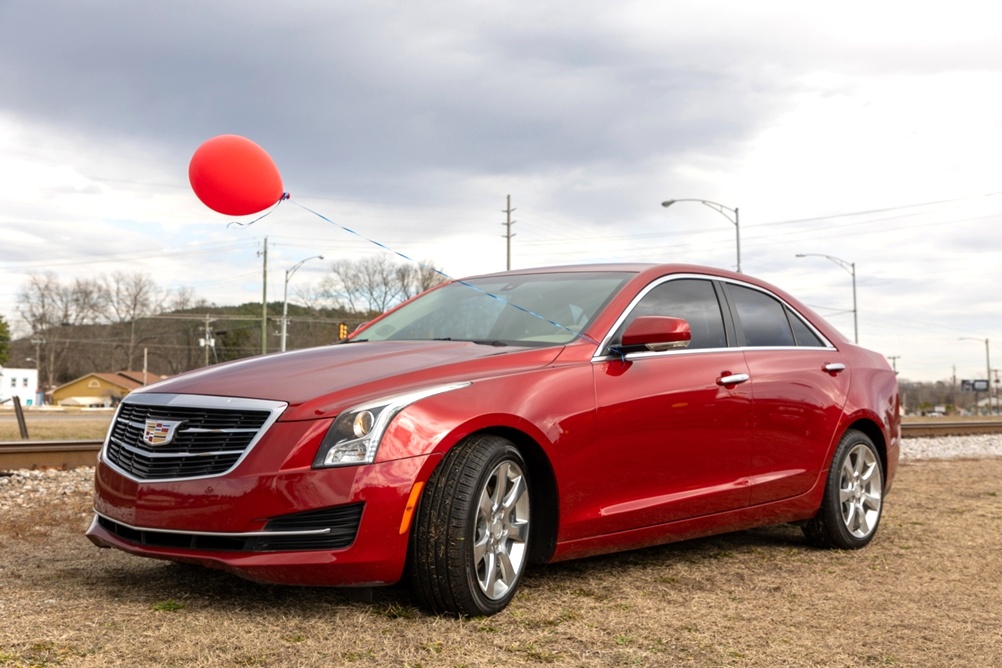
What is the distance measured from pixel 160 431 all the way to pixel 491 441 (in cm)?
131

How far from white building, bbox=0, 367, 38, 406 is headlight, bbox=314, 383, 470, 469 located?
91467 mm

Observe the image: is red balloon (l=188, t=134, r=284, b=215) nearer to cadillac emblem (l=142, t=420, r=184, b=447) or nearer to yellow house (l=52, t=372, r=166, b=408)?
cadillac emblem (l=142, t=420, r=184, b=447)

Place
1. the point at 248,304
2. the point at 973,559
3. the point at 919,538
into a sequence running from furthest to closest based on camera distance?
the point at 248,304 → the point at 919,538 → the point at 973,559

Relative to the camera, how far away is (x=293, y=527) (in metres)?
3.78

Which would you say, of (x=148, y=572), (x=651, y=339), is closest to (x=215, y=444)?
(x=148, y=572)

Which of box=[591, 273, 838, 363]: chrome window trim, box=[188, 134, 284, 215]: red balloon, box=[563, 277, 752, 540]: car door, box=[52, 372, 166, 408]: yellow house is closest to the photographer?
box=[563, 277, 752, 540]: car door

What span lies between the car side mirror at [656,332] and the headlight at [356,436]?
131 centimetres

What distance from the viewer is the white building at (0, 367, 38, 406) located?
88.3 meters

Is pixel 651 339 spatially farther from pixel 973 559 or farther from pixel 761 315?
pixel 973 559

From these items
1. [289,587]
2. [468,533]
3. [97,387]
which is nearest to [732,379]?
[468,533]

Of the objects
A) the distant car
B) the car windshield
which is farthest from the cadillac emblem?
the car windshield

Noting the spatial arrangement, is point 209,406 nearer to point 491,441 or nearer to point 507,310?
point 491,441

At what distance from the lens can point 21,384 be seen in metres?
91.1

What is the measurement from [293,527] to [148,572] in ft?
4.94
